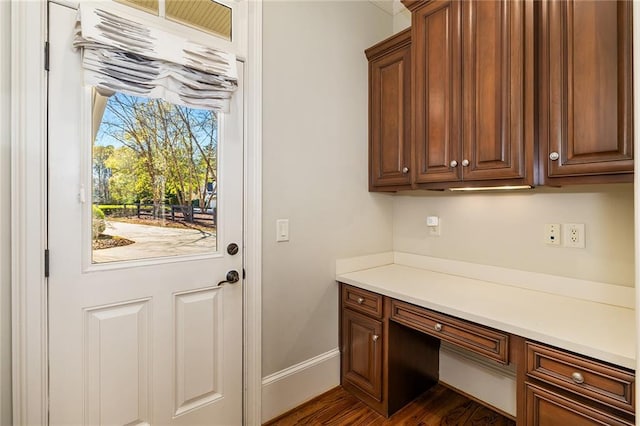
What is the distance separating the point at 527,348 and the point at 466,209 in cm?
97

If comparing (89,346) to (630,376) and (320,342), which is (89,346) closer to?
(320,342)

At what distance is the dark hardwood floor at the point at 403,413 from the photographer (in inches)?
74.2

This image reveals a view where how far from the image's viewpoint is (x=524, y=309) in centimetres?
148

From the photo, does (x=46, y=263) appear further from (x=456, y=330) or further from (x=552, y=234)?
(x=552, y=234)

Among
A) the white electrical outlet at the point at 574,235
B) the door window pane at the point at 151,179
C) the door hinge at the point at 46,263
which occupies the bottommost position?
the door hinge at the point at 46,263

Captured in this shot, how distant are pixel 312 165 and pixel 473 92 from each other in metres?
0.97

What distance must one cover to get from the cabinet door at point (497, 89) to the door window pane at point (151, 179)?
4.28 feet

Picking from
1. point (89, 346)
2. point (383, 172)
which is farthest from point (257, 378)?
point (383, 172)

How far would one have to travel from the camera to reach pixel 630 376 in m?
1.05

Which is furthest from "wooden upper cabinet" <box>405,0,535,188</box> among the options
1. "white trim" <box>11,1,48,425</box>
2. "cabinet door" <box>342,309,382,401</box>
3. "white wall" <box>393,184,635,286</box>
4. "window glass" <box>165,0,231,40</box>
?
"white trim" <box>11,1,48,425</box>

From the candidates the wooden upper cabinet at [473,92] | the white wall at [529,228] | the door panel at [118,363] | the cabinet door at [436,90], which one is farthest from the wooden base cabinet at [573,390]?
the door panel at [118,363]

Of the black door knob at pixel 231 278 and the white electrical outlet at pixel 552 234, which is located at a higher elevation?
the white electrical outlet at pixel 552 234

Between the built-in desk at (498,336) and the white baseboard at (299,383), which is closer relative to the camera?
the built-in desk at (498,336)

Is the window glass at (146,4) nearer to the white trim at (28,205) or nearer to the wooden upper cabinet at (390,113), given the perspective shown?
the white trim at (28,205)
